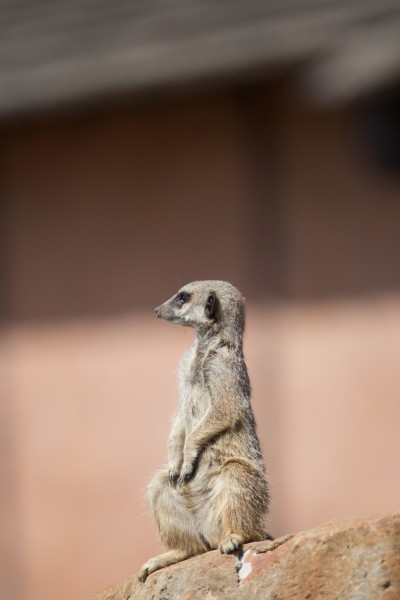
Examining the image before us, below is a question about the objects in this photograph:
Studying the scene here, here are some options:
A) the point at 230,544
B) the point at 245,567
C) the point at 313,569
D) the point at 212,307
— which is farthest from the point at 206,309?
the point at 313,569

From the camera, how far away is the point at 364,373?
8461 mm

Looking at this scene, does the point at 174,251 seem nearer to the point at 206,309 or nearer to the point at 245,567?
the point at 206,309

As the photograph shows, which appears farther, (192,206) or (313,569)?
(192,206)

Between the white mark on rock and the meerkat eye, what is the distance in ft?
3.45

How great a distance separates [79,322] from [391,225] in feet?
6.71

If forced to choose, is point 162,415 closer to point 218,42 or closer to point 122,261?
point 122,261

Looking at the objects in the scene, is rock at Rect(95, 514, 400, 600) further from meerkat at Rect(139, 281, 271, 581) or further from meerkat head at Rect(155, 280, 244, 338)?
meerkat head at Rect(155, 280, 244, 338)

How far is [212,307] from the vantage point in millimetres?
5168

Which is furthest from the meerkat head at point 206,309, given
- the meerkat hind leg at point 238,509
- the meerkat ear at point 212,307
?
the meerkat hind leg at point 238,509

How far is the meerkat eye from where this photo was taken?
523 centimetres

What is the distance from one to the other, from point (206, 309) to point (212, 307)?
2 cm

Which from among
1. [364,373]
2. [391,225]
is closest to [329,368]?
[364,373]

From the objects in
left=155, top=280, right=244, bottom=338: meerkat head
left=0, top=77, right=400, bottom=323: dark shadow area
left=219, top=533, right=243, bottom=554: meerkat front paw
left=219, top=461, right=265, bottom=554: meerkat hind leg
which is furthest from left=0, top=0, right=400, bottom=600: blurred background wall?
left=219, top=533, right=243, bottom=554: meerkat front paw

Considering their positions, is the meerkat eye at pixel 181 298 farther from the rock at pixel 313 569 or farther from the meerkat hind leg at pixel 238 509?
the rock at pixel 313 569
